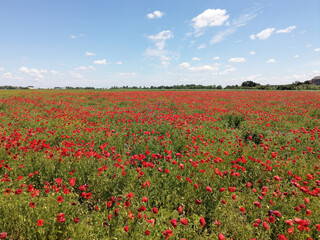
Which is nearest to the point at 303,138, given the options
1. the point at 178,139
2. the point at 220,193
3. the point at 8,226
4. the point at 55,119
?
the point at 178,139

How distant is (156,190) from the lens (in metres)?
2.66

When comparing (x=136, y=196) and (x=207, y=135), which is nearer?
(x=136, y=196)

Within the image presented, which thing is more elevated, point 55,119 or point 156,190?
point 55,119

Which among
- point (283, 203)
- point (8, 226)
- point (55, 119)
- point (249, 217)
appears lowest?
point (249, 217)

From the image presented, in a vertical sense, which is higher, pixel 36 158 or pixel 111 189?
pixel 36 158

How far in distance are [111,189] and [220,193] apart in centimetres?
184

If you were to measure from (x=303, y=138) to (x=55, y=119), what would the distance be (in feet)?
31.1

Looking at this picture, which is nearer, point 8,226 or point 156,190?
point 8,226

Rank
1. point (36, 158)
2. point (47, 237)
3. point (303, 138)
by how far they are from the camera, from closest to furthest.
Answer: point (47, 237)
point (36, 158)
point (303, 138)

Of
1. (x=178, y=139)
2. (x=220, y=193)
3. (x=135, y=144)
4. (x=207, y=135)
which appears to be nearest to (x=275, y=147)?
(x=207, y=135)

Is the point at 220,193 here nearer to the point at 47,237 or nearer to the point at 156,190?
the point at 156,190

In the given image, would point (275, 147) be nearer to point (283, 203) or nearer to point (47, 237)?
point (283, 203)

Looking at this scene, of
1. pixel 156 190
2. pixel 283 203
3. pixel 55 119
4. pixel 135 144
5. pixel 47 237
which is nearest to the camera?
pixel 47 237

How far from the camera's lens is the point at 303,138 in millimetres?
5453
